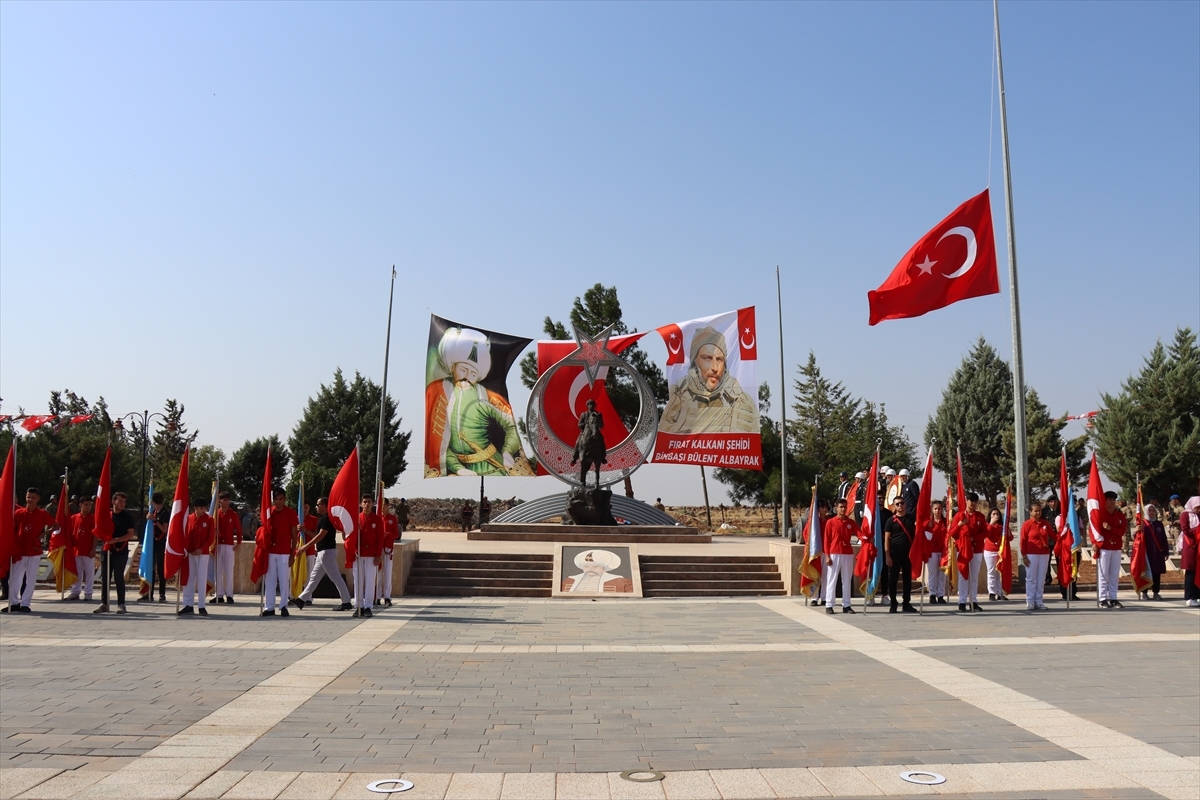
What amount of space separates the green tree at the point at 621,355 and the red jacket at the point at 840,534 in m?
28.3

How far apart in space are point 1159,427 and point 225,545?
36.9 metres

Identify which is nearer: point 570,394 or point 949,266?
point 949,266

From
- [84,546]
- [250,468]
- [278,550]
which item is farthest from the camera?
[250,468]

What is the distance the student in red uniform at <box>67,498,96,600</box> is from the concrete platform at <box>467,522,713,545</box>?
10.8 meters

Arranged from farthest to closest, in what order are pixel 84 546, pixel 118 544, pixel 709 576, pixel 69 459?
1. pixel 69 459
2. pixel 709 576
3. pixel 84 546
4. pixel 118 544

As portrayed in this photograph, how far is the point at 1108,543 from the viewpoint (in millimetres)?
14977

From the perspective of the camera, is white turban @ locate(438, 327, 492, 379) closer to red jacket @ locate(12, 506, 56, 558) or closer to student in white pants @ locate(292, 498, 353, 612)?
Answer: student in white pants @ locate(292, 498, 353, 612)

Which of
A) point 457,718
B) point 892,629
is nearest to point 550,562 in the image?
point 892,629

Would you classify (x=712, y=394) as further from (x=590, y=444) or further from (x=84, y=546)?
(x=84, y=546)

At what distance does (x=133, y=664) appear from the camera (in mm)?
8992

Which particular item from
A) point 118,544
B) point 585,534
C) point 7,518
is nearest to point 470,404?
point 585,534

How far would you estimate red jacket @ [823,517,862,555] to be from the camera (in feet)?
45.6

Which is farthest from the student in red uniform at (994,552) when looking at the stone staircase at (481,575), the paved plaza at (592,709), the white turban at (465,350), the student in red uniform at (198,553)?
the white turban at (465,350)

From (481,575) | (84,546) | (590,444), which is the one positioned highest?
(590,444)
